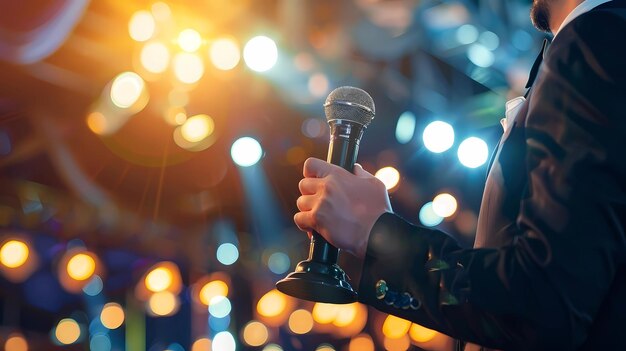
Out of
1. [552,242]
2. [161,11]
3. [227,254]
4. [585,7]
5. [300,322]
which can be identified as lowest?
[300,322]

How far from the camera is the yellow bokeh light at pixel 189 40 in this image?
13.5 feet

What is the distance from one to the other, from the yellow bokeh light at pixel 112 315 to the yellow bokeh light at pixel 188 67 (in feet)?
8.25

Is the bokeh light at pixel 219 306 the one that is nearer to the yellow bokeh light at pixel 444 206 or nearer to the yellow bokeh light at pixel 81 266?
the yellow bokeh light at pixel 81 266

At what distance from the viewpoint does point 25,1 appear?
330cm

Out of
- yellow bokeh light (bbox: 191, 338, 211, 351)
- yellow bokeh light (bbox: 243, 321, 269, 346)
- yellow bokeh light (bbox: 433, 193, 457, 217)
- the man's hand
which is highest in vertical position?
yellow bokeh light (bbox: 433, 193, 457, 217)

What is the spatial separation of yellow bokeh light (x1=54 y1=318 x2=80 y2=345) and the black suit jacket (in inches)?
191

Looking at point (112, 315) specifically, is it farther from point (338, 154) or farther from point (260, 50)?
point (338, 154)

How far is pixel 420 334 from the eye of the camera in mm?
8602

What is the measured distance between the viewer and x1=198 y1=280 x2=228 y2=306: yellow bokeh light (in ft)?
20.5

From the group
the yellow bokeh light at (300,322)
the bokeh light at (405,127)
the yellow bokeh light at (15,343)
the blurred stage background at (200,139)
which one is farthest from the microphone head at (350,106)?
the yellow bokeh light at (300,322)

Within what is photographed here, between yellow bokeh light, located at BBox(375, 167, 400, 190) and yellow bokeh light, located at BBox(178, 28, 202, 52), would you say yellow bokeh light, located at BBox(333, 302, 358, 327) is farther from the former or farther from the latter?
yellow bokeh light, located at BBox(178, 28, 202, 52)

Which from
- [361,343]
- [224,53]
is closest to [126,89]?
[224,53]

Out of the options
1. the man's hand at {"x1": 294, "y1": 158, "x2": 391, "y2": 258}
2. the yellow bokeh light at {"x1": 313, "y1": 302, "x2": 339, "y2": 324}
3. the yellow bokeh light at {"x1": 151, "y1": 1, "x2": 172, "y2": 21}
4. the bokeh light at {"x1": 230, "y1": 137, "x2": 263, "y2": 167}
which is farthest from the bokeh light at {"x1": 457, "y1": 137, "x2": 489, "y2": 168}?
the man's hand at {"x1": 294, "y1": 158, "x2": 391, "y2": 258}

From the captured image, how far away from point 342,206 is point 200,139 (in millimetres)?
3509
